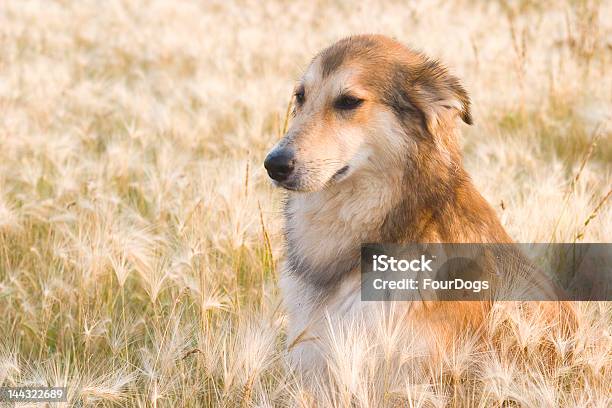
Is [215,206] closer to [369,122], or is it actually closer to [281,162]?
[281,162]

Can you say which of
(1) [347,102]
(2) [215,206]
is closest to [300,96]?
(1) [347,102]

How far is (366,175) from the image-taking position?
136 inches

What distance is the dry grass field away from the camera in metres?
3.06

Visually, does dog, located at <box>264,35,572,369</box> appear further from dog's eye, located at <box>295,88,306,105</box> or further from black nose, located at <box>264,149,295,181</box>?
dog's eye, located at <box>295,88,306,105</box>

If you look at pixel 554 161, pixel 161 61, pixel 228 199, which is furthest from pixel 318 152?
pixel 161 61

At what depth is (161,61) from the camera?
10156 millimetres

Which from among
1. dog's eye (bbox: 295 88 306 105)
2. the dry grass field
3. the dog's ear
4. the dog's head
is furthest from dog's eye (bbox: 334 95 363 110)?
the dry grass field

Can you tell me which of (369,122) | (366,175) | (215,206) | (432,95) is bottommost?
(215,206)

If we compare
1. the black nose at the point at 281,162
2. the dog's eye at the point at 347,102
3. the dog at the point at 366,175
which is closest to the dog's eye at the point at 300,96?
the dog at the point at 366,175

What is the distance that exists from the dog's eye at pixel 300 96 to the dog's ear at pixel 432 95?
1.69ft

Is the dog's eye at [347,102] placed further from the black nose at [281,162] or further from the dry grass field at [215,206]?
the dry grass field at [215,206]

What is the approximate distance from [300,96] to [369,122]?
51 cm

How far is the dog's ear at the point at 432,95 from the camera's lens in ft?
11.2

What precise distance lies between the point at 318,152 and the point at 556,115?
4.52 m
